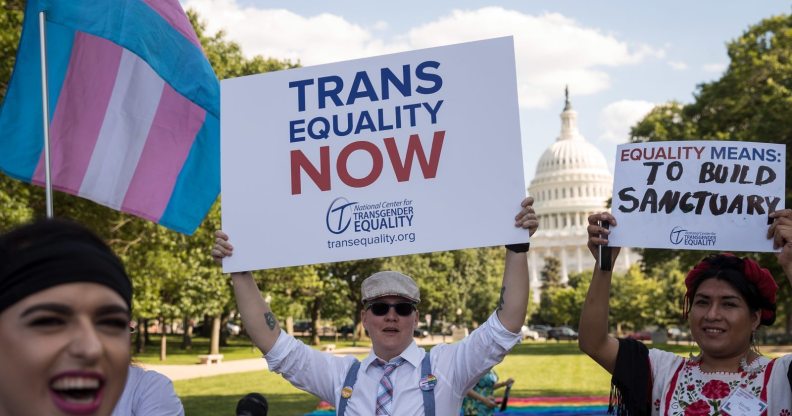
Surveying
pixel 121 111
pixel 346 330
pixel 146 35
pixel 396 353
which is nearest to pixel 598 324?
pixel 396 353

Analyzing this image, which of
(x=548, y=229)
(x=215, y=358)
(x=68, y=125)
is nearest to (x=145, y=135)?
(x=68, y=125)

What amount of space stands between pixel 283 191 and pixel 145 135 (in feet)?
6.56

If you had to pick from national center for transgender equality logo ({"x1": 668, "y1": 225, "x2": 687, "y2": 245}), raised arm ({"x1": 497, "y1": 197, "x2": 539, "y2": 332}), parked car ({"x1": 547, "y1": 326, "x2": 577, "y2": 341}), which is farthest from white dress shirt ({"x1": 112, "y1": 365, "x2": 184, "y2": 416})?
parked car ({"x1": 547, "y1": 326, "x2": 577, "y2": 341})

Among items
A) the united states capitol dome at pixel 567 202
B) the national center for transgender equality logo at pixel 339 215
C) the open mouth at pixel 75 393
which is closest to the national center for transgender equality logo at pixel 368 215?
the national center for transgender equality logo at pixel 339 215

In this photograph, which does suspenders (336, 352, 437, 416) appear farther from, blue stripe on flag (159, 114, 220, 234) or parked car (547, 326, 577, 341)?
parked car (547, 326, 577, 341)

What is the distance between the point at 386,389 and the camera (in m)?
3.80

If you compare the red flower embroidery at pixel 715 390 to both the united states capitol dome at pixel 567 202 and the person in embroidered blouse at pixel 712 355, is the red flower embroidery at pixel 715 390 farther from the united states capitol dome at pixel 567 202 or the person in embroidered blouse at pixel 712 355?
the united states capitol dome at pixel 567 202

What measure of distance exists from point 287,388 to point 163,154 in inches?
630

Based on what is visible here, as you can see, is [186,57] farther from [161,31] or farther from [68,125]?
[68,125]

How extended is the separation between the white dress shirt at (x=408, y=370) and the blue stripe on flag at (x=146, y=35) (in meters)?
2.52

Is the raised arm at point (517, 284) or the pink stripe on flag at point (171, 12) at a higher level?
the pink stripe on flag at point (171, 12)

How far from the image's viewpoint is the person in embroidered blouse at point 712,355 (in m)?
3.36

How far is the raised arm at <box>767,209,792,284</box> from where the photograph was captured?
138 inches

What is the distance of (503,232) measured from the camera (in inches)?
149
